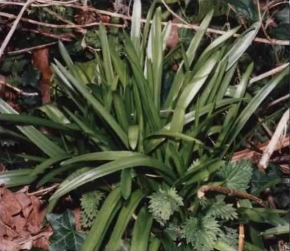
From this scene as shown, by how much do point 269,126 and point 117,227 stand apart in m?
0.88

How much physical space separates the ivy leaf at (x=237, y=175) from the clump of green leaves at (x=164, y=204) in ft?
0.59

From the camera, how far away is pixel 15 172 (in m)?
1.86

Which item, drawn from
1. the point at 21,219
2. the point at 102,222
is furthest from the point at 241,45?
the point at 21,219

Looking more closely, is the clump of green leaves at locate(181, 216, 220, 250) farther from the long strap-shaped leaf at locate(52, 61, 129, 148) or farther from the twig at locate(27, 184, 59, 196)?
the twig at locate(27, 184, 59, 196)

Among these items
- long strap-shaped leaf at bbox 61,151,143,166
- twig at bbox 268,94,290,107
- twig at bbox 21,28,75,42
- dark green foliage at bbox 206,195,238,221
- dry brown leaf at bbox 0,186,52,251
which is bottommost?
dry brown leaf at bbox 0,186,52,251

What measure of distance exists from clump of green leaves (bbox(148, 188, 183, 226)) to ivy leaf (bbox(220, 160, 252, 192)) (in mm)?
180

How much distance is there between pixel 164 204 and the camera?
5.41 ft

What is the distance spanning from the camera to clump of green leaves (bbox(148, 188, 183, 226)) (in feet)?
5.37

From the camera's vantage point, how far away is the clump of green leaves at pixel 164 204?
5.37ft

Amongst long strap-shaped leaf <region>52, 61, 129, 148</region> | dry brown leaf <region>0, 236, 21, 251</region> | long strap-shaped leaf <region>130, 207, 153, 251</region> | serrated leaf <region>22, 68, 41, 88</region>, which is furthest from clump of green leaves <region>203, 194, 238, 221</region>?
serrated leaf <region>22, 68, 41, 88</region>

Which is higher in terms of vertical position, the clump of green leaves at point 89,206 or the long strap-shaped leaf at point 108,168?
the long strap-shaped leaf at point 108,168

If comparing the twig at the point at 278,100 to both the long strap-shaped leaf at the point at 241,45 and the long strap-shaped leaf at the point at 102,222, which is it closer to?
the long strap-shaped leaf at the point at 241,45

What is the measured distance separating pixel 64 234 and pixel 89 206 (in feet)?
0.37

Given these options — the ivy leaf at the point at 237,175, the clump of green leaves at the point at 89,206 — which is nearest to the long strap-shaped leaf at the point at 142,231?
the clump of green leaves at the point at 89,206
